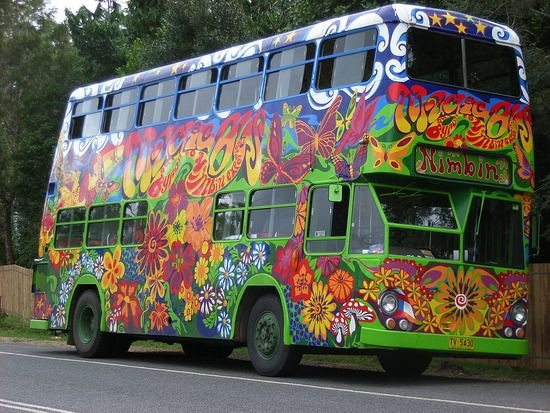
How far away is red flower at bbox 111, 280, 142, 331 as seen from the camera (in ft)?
57.8

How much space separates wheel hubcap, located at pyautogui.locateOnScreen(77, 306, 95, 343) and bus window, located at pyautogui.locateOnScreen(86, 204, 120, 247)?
4.05ft

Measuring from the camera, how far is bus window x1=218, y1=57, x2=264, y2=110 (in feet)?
50.8

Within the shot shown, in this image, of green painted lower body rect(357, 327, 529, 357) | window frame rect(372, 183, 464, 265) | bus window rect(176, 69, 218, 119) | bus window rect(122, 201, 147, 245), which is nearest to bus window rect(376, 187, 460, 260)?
window frame rect(372, 183, 464, 265)

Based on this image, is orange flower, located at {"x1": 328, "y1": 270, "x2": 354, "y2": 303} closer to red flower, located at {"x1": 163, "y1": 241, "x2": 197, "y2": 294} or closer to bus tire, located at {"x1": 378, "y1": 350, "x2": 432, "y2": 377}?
bus tire, located at {"x1": 378, "y1": 350, "x2": 432, "y2": 377}

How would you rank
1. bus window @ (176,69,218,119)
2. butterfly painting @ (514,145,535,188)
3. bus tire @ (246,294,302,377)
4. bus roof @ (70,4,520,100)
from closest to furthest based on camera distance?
bus roof @ (70,4,520,100), butterfly painting @ (514,145,535,188), bus tire @ (246,294,302,377), bus window @ (176,69,218,119)

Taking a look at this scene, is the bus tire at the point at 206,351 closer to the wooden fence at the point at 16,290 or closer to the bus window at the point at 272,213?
the bus window at the point at 272,213

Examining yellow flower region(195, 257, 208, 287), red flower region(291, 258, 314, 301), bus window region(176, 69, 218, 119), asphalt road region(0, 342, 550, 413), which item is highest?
bus window region(176, 69, 218, 119)

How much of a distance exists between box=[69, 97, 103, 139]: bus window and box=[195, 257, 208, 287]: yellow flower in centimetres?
474

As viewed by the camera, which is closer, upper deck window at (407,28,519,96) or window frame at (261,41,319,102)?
upper deck window at (407,28,519,96)

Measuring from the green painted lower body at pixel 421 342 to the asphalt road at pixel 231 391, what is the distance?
1.61ft

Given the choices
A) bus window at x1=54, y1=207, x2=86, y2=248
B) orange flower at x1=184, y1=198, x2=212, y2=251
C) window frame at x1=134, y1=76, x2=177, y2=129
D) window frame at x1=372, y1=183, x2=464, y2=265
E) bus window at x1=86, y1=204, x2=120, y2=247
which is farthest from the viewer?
bus window at x1=54, y1=207, x2=86, y2=248

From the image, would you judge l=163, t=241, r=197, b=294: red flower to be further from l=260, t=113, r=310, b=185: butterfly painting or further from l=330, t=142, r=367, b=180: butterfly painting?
l=330, t=142, r=367, b=180: butterfly painting

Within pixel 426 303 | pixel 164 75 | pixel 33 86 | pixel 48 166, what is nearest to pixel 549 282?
pixel 426 303

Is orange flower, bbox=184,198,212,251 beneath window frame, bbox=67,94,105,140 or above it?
beneath
